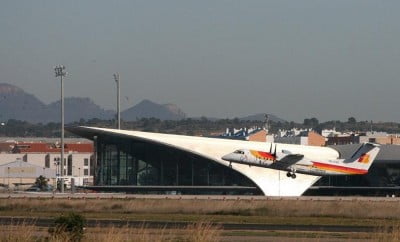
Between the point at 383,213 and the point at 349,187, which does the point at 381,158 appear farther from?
the point at 383,213

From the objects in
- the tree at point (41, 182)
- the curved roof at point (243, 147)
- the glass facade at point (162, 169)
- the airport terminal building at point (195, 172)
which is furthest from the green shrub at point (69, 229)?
the tree at point (41, 182)

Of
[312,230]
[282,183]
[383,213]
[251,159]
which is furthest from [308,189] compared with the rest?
[312,230]

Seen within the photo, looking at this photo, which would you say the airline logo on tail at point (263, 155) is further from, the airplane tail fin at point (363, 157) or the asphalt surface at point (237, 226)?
the asphalt surface at point (237, 226)

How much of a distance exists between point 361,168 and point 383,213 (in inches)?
1593

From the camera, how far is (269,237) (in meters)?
40.0

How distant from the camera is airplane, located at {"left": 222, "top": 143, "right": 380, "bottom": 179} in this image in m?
94.8

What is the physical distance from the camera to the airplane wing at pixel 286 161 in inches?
3762

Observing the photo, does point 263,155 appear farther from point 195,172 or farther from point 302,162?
point 195,172

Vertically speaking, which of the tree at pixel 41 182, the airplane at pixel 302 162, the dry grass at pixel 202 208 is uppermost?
the airplane at pixel 302 162

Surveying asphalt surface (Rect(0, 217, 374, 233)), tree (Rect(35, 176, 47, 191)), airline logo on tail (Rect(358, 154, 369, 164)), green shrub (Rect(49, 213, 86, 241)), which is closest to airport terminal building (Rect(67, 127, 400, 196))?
airline logo on tail (Rect(358, 154, 369, 164))

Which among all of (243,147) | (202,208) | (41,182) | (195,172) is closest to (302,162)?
(243,147)

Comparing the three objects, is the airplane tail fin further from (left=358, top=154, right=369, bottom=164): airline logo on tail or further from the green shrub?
the green shrub

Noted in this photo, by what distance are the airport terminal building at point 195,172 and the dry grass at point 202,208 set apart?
127 feet

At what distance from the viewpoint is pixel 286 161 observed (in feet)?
316
